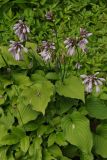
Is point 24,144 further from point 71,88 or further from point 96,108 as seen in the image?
point 96,108

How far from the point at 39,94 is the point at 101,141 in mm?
804

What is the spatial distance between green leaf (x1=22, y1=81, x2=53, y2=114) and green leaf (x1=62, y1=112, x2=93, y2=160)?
0.30 m

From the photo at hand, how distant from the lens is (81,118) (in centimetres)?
420

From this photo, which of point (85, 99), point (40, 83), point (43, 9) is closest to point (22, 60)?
point (40, 83)

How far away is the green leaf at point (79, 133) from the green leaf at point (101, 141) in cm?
26

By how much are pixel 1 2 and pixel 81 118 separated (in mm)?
2900

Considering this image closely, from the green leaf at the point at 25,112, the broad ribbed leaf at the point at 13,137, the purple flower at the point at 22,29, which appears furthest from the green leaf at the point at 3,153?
the purple flower at the point at 22,29

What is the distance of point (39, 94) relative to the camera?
4.12m

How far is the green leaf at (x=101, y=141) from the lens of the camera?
438 centimetres

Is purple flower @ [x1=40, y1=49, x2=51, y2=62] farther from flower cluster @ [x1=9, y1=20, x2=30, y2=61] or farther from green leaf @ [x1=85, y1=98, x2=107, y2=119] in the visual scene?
green leaf @ [x1=85, y1=98, x2=107, y2=119]

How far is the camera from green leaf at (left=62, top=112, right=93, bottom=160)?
4.09 m

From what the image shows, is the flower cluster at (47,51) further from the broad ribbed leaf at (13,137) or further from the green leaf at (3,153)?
the green leaf at (3,153)

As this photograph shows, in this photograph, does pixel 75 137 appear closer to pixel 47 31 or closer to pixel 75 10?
pixel 47 31

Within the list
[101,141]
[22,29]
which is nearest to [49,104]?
[101,141]
